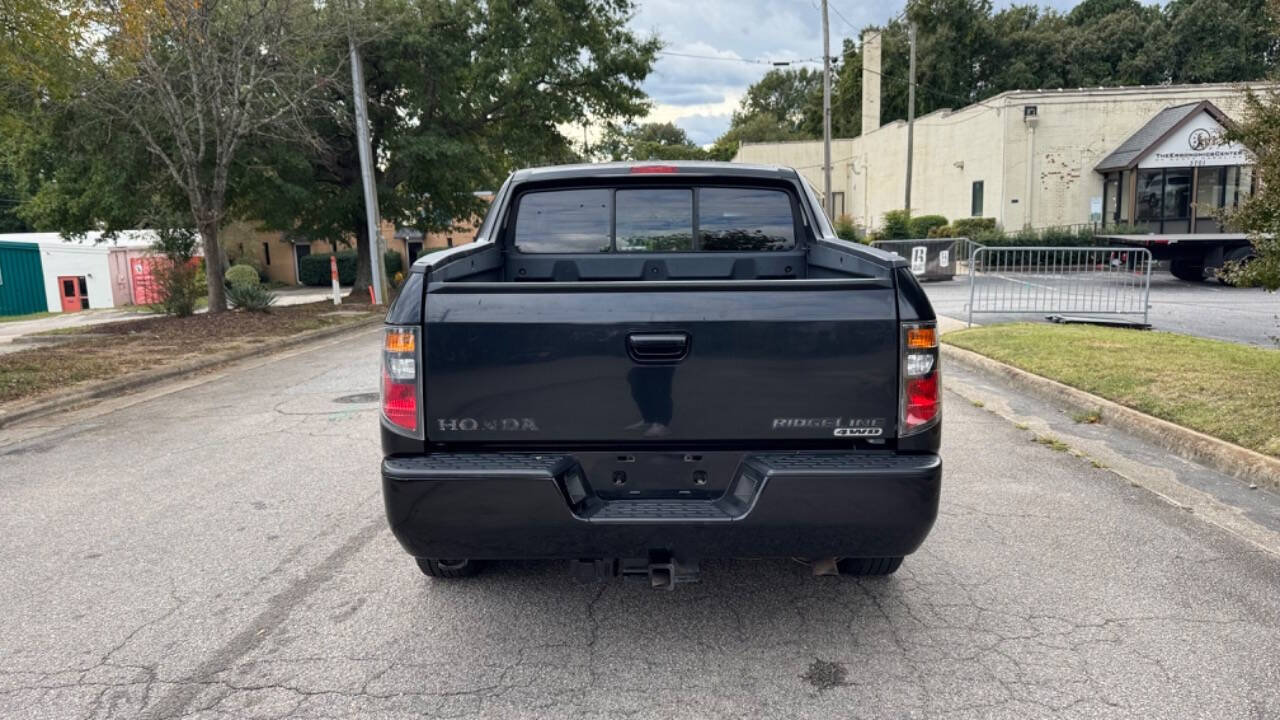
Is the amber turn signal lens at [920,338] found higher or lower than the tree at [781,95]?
lower

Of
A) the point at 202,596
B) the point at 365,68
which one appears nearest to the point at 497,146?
the point at 365,68

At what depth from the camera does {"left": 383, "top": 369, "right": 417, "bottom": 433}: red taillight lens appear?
3.12 metres

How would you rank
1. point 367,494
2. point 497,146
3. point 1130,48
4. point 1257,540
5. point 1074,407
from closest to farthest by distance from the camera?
1. point 1257,540
2. point 367,494
3. point 1074,407
4. point 497,146
5. point 1130,48

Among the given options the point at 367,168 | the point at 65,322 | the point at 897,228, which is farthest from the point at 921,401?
the point at 897,228

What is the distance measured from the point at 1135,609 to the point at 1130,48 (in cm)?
6216

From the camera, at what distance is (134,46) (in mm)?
13969

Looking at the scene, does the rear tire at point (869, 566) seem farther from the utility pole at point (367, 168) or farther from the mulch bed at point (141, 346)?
the utility pole at point (367, 168)

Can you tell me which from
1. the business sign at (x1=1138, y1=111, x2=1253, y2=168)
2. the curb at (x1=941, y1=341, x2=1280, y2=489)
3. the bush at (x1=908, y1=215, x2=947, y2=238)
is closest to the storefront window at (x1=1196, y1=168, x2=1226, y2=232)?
the business sign at (x1=1138, y1=111, x2=1253, y2=168)

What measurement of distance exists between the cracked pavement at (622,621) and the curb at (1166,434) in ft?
1.63

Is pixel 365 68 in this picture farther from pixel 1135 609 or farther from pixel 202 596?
pixel 1135 609

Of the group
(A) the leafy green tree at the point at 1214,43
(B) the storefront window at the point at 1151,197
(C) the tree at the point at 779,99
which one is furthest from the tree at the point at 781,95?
(B) the storefront window at the point at 1151,197

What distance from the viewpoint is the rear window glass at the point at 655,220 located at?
14.6 feet

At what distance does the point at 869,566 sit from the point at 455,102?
2122cm

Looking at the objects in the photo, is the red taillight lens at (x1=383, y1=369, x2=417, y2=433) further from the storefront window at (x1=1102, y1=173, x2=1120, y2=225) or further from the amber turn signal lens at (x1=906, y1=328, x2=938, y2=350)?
the storefront window at (x1=1102, y1=173, x2=1120, y2=225)
